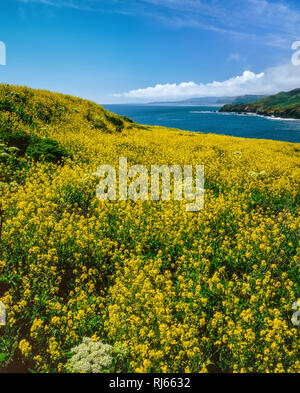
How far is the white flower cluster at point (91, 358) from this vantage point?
12.0 feet

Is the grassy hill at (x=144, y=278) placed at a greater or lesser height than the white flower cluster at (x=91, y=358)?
greater

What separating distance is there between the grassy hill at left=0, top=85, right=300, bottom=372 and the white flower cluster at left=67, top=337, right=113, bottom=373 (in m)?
0.07

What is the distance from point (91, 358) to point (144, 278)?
2.08 m

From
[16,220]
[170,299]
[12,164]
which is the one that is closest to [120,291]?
[170,299]

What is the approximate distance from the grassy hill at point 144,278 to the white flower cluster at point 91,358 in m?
0.07

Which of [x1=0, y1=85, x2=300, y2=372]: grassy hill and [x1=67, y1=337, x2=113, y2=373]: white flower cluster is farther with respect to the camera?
[x1=0, y1=85, x2=300, y2=372]: grassy hill

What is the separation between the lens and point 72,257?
239 inches

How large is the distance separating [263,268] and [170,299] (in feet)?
8.95

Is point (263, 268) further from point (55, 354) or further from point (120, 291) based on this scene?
point (55, 354)

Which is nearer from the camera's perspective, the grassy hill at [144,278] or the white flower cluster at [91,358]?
the white flower cluster at [91,358]

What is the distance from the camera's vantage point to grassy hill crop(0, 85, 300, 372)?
411 cm

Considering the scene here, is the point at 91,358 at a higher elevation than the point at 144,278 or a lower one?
lower

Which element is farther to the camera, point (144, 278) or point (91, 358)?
point (144, 278)

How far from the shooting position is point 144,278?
219 inches
